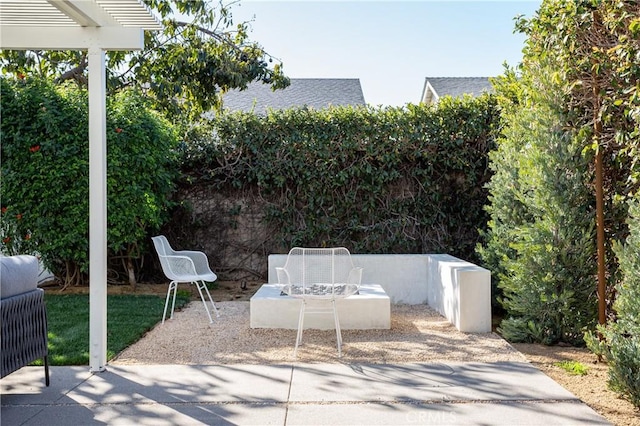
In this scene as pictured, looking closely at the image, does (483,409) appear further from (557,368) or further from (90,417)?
(90,417)

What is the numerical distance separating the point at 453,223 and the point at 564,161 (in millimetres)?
3545

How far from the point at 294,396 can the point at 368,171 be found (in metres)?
5.08

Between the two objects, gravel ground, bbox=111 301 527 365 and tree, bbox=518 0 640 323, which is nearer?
tree, bbox=518 0 640 323

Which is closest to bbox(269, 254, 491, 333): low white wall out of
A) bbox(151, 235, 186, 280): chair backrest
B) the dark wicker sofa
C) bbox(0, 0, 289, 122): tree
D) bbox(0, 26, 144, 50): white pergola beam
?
bbox(151, 235, 186, 280): chair backrest

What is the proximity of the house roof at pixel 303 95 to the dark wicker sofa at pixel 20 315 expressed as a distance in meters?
10.6

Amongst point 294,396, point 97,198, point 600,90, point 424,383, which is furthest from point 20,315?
point 600,90

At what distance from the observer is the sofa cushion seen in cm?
356

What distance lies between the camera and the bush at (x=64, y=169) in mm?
7695

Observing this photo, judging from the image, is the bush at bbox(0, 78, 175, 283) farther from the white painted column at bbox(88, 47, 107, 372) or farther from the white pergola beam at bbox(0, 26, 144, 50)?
the white painted column at bbox(88, 47, 107, 372)

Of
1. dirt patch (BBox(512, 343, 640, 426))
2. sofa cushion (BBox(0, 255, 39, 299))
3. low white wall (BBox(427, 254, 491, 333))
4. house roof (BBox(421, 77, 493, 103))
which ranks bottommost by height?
dirt patch (BBox(512, 343, 640, 426))

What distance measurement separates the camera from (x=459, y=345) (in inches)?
209

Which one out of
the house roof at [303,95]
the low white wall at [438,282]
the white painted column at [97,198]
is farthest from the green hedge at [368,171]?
the house roof at [303,95]

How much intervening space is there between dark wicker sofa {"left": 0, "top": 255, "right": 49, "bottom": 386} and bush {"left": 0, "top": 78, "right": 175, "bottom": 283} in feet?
13.2

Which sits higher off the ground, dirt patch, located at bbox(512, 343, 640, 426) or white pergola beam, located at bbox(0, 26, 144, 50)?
white pergola beam, located at bbox(0, 26, 144, 50)
